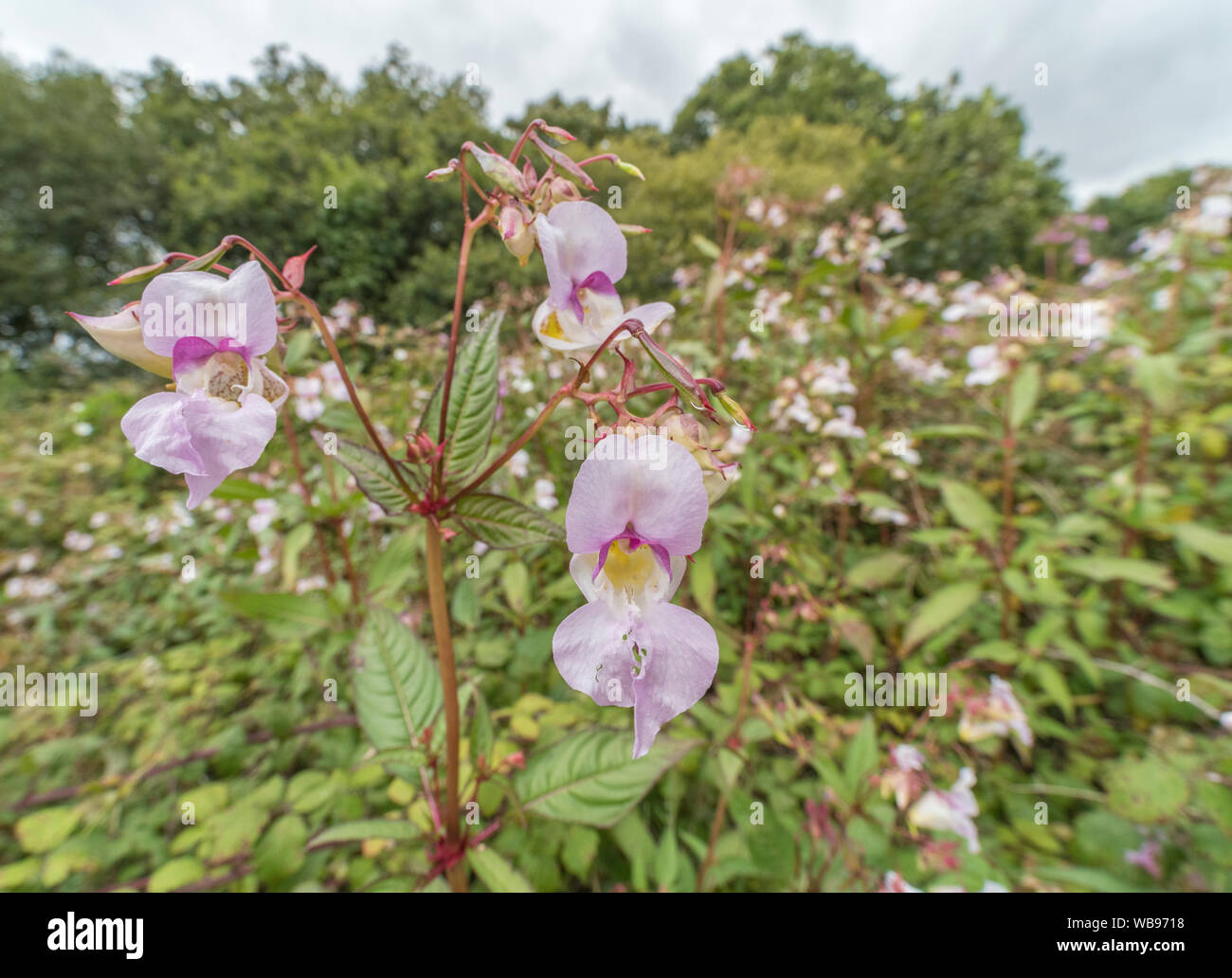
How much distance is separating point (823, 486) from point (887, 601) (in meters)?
0.51

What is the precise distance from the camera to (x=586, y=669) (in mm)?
432

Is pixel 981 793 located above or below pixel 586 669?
below

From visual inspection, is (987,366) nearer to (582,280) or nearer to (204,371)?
(582,280)

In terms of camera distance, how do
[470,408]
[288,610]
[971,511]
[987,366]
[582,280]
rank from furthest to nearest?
[987,366], [971,511], [288,610], [470,408], [582,280]

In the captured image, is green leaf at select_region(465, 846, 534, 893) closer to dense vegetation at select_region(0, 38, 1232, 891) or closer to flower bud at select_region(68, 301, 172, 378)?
dense vegetation at select_region(0, 38, 1232, 891)

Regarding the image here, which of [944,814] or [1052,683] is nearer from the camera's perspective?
[944,814]

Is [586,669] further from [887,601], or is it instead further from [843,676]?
[887,601]

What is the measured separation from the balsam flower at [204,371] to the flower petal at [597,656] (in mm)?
305

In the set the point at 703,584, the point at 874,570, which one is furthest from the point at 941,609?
the point at 703,584

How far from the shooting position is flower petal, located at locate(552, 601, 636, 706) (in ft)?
1.39

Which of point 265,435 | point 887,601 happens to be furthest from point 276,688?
point 887,601

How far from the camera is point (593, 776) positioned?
2.56 feet

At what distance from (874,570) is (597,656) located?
1.58m

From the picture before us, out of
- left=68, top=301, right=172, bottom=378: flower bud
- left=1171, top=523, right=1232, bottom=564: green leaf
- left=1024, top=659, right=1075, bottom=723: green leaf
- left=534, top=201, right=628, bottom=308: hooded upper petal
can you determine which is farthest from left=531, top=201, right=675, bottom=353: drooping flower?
left=1171, top=523, right=1232, bottom=564: green leaf
